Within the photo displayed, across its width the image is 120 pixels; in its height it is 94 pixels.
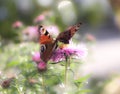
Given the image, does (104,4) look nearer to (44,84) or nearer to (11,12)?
(11,12)

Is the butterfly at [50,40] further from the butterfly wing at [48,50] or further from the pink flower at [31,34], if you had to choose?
the pink flower at [31,34]

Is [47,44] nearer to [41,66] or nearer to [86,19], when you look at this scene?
[41,66]

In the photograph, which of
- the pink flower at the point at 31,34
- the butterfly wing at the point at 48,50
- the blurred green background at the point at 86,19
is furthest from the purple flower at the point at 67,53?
the blurred green background at the point at 86,19

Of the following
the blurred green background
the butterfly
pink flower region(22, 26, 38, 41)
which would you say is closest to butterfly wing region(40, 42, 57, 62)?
the butterfly

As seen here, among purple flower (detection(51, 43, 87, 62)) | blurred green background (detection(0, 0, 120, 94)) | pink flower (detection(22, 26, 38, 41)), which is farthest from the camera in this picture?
blurred green background (detection(0, 0, 120, 94))

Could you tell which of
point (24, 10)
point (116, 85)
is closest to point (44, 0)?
point (24, 10)

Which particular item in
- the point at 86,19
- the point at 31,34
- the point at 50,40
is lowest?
the point at 50,40

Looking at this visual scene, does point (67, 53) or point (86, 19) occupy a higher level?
point (86, 19)

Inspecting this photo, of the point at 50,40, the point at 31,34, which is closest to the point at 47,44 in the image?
the point at 50,40

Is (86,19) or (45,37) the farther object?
(86,19)

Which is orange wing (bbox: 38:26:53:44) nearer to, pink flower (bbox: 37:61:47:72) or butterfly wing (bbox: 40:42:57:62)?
butterfly wing (bbox: 40:42:57:62)

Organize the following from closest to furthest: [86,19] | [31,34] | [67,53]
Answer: [67,53]
[31,34]
[86,19]

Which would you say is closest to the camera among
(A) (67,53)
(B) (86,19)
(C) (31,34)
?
(A) (67,53)
